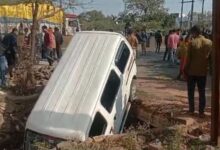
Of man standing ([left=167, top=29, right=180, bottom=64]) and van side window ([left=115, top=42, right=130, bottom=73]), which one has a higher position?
van side window ([left=115, top=42, right=130, bottom=73])

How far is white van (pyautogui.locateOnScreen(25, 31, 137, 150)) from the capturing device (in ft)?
26.2

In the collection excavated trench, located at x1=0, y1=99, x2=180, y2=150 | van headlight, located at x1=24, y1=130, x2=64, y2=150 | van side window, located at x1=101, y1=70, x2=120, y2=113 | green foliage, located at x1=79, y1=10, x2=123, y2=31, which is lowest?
green foliage, located at x1=79, y1=10, x2=123, y2=31

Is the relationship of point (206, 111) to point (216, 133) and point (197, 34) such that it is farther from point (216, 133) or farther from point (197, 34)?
point (216, 133)

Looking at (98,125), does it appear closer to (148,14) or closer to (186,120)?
(186,120)

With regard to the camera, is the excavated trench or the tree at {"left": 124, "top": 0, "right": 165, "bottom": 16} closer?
the excavated trench

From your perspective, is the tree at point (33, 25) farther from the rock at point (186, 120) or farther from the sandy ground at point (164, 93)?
the rock at point (186, 120)

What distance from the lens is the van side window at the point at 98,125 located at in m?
8.12

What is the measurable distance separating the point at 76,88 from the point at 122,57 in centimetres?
171

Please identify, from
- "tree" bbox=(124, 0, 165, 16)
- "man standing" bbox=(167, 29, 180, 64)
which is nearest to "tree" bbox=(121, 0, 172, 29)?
"tree" bbox=(124, 0, 165, 16)

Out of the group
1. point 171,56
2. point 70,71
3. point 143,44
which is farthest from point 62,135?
point 143,44

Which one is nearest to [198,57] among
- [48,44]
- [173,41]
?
[48,44]

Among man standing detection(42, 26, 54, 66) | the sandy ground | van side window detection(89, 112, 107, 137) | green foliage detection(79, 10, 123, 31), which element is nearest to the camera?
van side window detection(89, 112, 107, 137)

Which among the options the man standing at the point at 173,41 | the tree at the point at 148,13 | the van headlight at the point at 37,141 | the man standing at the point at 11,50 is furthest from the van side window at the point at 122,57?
the tree at the point at 148,13

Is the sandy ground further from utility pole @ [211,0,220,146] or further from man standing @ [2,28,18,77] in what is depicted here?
man standing @ [2,28,18,77]
